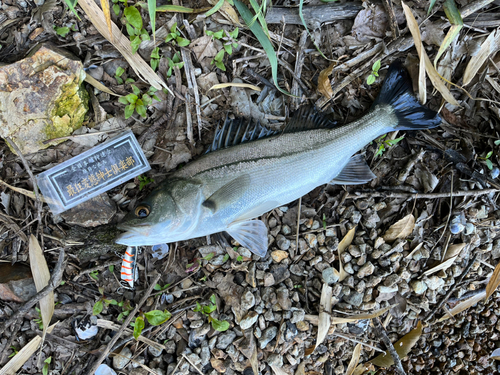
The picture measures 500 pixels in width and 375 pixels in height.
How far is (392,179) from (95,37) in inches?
116

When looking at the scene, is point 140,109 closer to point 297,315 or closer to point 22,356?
point 297,315

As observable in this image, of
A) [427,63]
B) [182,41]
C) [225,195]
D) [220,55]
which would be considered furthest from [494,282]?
[182,41]

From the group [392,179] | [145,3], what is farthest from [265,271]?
[145,3]

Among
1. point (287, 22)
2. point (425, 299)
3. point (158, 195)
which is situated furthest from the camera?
point (425, 299)

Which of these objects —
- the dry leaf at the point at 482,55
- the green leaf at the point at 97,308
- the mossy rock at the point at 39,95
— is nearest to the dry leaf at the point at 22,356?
the green leaf at the point at 97,308

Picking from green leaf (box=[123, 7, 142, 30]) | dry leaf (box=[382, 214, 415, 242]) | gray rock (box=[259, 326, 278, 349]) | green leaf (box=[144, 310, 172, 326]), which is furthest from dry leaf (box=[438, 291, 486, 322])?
green leaf (box=[123, 7, 142, 30])

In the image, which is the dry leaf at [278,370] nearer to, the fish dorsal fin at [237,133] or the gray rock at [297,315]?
the gray rock at [297,315]

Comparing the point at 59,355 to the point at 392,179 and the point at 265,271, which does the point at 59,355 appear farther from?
the point at 392,179

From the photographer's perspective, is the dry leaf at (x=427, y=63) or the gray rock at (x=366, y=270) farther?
the gray rock at (x=366, y=270)

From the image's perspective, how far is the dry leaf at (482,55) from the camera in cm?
266

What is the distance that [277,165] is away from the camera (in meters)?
2.53

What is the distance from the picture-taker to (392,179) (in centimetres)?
283

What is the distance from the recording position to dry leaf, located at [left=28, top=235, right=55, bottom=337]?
261 centimetres

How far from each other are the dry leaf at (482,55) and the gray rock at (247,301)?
271 centimetres
